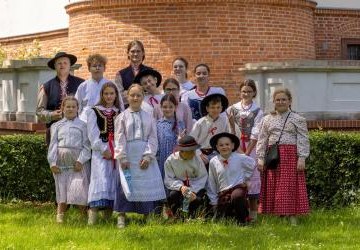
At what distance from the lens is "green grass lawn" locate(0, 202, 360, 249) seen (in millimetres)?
7715

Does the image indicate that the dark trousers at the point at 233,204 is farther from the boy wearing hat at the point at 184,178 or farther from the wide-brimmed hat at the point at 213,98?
the wide-brimmed hat at the point at 213,98

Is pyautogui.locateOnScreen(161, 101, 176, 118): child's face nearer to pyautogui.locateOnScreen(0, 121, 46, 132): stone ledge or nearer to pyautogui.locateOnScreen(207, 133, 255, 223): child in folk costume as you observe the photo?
pyautogui.locateOnScreen(207, 133, 255, 223): child in folk costume

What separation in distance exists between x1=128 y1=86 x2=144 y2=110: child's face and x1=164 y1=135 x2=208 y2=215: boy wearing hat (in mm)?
652

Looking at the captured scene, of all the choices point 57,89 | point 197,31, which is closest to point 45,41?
point 197,31

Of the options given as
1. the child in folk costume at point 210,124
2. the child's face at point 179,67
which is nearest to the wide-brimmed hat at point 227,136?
the child in folk costume at point 210,124

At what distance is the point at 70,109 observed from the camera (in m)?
9.07

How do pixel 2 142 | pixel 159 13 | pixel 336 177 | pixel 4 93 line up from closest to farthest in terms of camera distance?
pixel 336 177 < pixel 2 142 < pixel 4 93 < pixel 159 13

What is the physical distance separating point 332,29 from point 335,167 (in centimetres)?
860

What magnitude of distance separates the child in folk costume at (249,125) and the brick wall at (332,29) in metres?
9.07

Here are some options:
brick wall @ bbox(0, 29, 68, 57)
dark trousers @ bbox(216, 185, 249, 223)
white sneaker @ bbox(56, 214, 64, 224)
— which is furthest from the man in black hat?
brick wall @ bbox(0, 29, 68, 57)

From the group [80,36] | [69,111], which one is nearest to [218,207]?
[69,111]

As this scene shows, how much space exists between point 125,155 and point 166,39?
6780 mm

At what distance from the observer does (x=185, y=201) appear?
29.4ft

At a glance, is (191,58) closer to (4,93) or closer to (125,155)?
(4,93)
